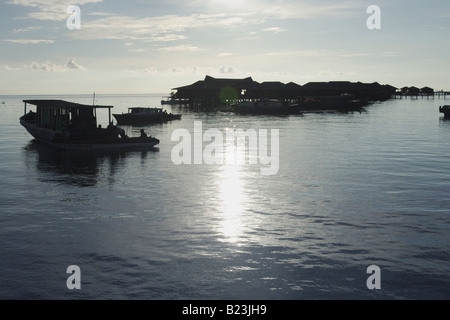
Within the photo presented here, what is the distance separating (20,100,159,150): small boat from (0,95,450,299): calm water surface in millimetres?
8733

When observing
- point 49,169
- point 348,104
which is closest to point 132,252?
point 49,169

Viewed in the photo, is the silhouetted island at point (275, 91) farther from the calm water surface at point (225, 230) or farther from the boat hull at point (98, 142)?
the calm water surface at point (225, 230)

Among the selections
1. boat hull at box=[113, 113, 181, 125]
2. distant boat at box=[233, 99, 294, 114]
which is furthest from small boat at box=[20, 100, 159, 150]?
distant boat at box=[233, 99, 294, 114]

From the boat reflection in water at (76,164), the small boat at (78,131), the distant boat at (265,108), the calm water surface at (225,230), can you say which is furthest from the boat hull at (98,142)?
the distant boat at (265,108)

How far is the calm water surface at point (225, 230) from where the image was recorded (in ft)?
44.5

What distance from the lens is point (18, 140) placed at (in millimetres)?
55250

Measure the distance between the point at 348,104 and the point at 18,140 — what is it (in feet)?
333

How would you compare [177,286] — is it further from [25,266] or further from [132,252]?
[25,266]

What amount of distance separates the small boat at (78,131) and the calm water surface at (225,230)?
8.73 m

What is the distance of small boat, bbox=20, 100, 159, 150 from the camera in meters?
44.0

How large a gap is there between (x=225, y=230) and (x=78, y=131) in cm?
3157

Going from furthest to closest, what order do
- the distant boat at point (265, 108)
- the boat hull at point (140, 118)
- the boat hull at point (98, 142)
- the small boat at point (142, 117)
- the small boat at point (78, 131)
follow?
the distant boat at point (265, 108) → the small boat at point (142, 117) → the boat hull at point (140, 118) → the small boat at point (78, 131) → the boat hull at point (98, 142)

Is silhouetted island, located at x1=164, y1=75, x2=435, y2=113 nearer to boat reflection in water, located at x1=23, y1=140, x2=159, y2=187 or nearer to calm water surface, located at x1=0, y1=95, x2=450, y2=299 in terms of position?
boat reflection in water, located at x1=23, y1=140, x2=159, y2=187

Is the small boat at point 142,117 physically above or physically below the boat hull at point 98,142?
above
